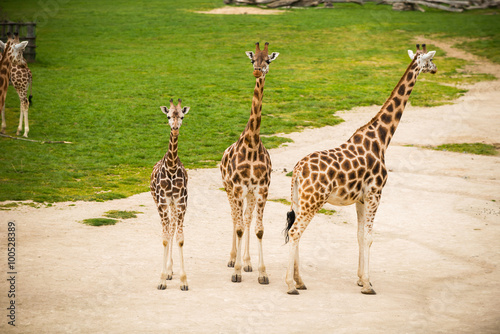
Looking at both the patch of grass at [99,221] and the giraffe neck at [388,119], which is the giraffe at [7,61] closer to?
the patch of grass at [99,221]

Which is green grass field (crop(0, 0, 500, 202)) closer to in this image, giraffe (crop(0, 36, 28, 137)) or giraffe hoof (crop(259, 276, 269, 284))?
giraffe (crop(0, 36, 28, 137))

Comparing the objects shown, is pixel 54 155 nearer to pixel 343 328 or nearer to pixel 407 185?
pixel 407 185

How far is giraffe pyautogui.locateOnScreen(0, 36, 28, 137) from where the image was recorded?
636 inches

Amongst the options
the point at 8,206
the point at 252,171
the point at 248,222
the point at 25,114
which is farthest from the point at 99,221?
the point at 25,114

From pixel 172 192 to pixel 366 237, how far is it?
3.15 m

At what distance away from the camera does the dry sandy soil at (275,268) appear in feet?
28.3

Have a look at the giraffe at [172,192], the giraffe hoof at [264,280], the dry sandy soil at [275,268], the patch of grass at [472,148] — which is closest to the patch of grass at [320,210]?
the dry sandy soil at [275,268]

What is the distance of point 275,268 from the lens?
11.0 metres

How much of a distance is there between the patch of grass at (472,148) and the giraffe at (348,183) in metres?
9.81

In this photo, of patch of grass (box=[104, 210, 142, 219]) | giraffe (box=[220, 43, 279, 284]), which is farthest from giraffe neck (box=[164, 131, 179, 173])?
patch of grass (box=[104, 210, 142, 219])

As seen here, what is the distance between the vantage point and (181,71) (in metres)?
32.1

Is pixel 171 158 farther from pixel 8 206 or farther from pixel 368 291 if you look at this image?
pixel 8 206

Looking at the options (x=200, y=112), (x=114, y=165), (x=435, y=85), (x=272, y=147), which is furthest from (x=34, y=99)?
(x=435, y=85)

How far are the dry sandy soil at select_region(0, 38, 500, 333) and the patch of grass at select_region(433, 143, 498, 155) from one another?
1986 millimetres
